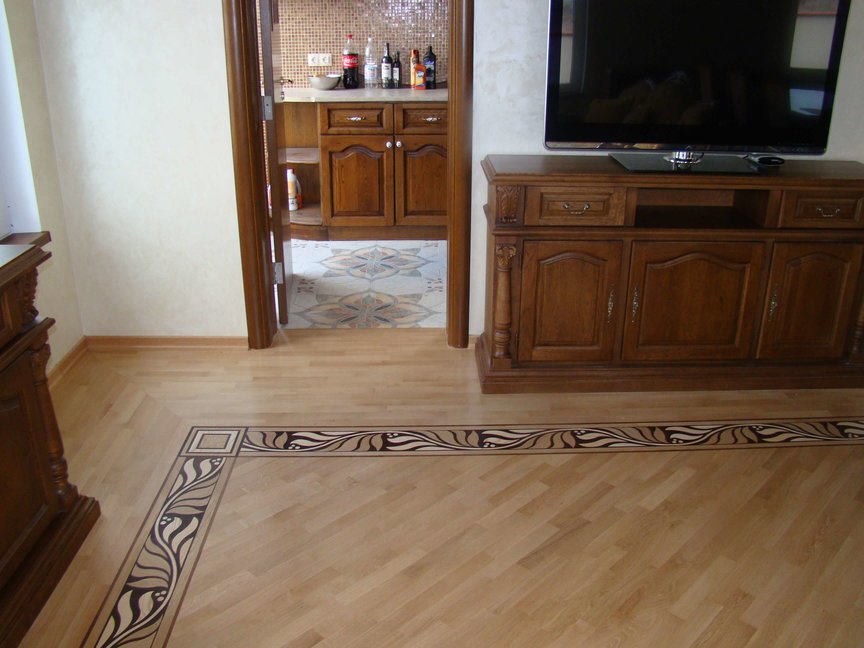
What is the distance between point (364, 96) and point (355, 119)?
0.51 feet

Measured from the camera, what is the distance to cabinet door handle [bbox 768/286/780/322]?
3260 mm

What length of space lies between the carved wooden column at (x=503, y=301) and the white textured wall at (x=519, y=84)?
0.54m

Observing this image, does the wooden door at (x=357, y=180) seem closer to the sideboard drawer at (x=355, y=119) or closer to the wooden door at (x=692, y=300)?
the sideboard drawer at (x=355, y=119)

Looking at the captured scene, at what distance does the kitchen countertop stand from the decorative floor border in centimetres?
266

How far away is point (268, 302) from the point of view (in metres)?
3.75

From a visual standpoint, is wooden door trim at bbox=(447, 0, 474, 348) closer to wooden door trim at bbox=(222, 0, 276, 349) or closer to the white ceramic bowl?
wooden door trim at bbox=(222, 0, 276, 349)

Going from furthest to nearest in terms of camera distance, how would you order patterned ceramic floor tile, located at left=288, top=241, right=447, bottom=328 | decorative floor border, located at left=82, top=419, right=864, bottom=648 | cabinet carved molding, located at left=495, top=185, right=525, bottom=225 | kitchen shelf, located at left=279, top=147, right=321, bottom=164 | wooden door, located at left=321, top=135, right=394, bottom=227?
kitchen shelf, located at left=279, top=147, right=321, bottom=164 → wooden door, located at left=321, top=135, right=394, bottom=227 → patterned ceramic floor tile, located at left=288, top=241, right=447, bottom=328 → cabinet carved molding, located at left=495, top=185, right=525, bottom=225 → decorative floor border, located at left=82, top=419, right=864, bottom=648

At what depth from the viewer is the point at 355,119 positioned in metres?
5.09

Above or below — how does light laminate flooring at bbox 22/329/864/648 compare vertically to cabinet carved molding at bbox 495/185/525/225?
below

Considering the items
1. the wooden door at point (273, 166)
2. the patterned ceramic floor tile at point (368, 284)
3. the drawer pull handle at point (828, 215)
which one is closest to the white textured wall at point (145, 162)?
the wooden door at point (273, 166)

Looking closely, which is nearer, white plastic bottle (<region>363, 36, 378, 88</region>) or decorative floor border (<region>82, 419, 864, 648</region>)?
decorative floor border (<region>82, 419, 864, 648</region>)

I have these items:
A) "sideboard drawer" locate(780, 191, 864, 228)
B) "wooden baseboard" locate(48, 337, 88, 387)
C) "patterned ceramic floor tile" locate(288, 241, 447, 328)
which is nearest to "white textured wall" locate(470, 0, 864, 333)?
"sideboard drawer" locate(780, 191, 864, 228)

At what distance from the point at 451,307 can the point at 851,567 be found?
1967 millimetres

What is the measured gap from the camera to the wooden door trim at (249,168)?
3.31m
